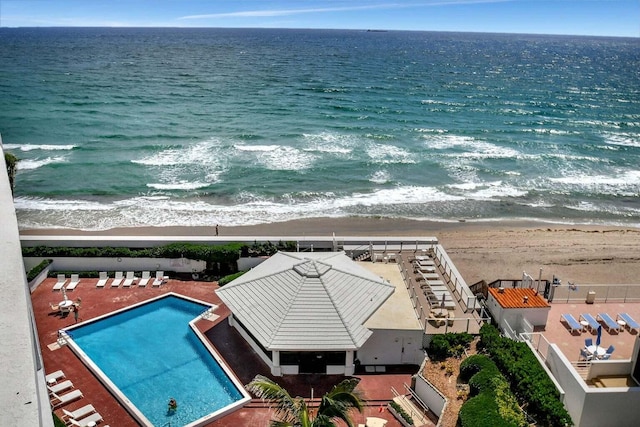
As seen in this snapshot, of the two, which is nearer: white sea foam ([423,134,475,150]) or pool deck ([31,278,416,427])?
pool deck ([31,278,416,427])

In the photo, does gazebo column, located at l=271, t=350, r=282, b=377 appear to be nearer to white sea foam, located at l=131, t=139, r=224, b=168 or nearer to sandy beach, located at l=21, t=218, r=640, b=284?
sandy beach, located at l=21, t=218, r=640, b=284

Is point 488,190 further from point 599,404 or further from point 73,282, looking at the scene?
point 73,282

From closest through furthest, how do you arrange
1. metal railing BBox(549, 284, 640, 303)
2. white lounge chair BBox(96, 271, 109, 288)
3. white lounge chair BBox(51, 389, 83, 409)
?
white lounge chair BBox(51, 389, 83, 409)
metal railing BBox(549, 284, 640, 303)
white lounge chair BBox(96, 271, 109, 288)

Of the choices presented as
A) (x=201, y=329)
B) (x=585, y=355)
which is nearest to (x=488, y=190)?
(x=585, y=355)

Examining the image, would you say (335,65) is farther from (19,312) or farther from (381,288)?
(19,312)

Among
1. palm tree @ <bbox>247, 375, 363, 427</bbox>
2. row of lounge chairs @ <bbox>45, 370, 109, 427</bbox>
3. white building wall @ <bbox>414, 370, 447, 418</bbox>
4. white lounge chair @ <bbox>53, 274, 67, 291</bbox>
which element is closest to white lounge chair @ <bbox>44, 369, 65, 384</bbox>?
row of lounge chairs @ <bbox>45, 370, 109, 427</bbox>

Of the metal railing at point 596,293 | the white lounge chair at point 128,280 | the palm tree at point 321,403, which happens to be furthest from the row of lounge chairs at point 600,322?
the white lounge chair at point 128,280

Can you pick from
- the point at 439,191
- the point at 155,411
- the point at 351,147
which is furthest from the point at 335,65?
the point at 155,411

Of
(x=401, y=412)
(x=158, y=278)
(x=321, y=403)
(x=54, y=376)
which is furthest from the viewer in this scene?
(x=158, y=278)
